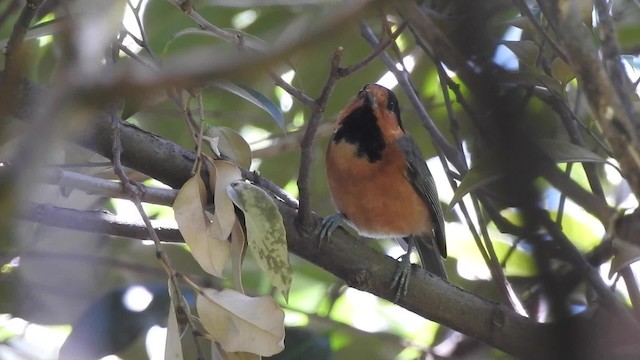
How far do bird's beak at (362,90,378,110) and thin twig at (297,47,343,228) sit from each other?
2.70 ft

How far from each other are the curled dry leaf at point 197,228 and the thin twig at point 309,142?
15cm

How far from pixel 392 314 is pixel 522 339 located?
0.82 m

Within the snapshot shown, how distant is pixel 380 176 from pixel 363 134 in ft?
0.40

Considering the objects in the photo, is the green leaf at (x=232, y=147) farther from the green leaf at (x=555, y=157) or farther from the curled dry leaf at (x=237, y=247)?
the green leaf at (x=555, y=157)

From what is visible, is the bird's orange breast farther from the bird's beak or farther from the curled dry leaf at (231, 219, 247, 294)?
the curled dry leaf at (231, 219, 247, 294)

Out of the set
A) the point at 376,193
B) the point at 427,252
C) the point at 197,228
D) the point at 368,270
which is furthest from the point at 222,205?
the point at 427,252

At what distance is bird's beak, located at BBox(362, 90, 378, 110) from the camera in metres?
2.35

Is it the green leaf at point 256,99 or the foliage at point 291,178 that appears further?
the green leaf at point 256,99

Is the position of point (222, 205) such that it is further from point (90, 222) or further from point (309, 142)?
point (90, 222)

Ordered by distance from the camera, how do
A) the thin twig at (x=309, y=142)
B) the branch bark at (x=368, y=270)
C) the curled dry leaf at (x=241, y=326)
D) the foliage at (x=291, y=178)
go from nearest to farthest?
the foliage at (x=291, y=178) < the thin twig at (x=309, y=142) < the curled dry leaf at (x=241, y=326) < the branch bark at (x=368, y=270)

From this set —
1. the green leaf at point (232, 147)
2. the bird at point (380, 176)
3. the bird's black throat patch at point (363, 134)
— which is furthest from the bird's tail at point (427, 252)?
the green leaf at point (232, 147)

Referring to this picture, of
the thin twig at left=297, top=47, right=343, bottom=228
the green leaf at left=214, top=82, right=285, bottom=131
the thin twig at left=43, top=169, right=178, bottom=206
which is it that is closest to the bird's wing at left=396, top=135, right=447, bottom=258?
the green leaf at left=214, top=82, right=285, bottom=131

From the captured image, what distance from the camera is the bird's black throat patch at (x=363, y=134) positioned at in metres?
2.43

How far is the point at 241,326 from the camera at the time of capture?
1.29 metres
